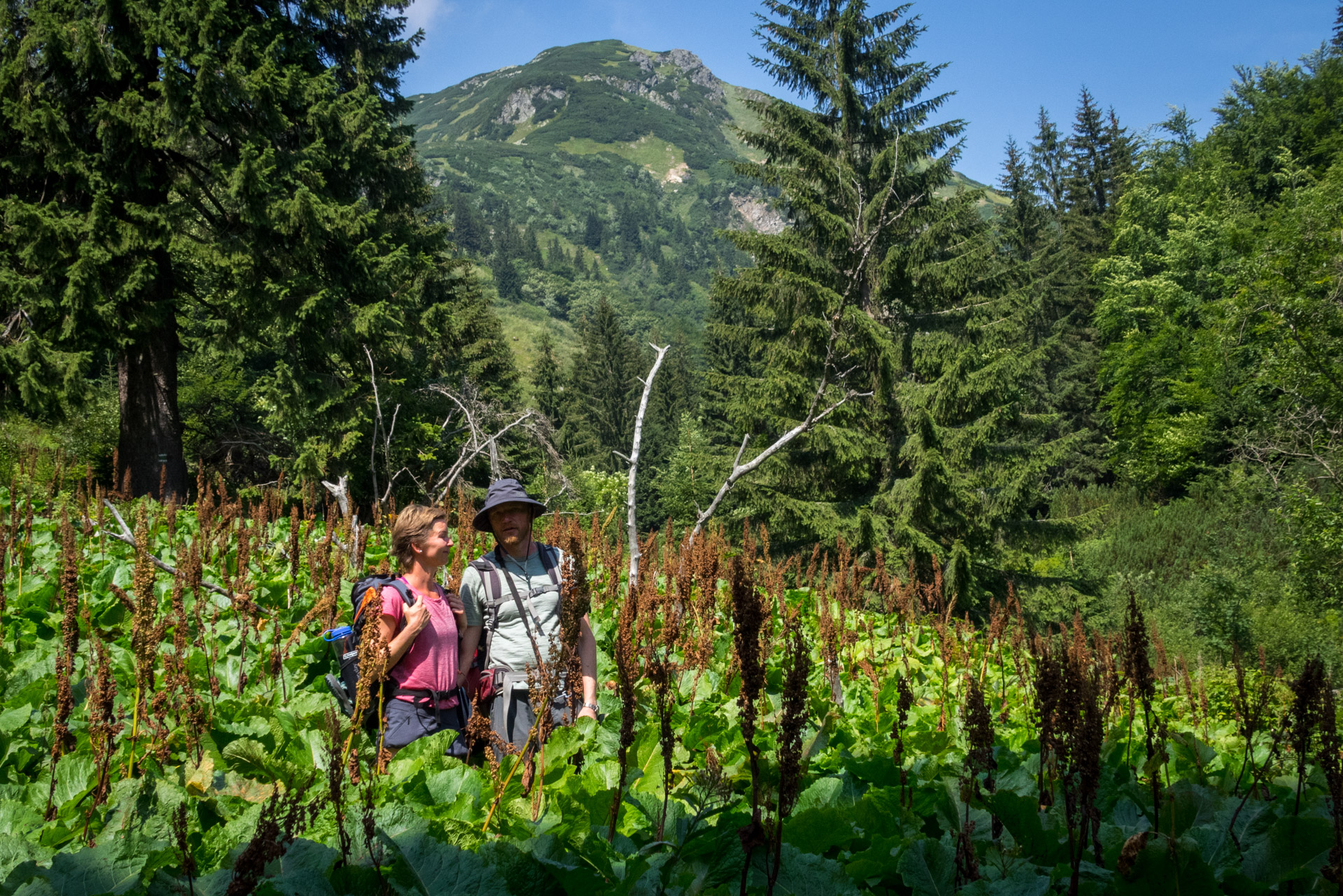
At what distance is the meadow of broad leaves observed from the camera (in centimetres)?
142

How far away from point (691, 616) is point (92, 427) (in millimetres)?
15174

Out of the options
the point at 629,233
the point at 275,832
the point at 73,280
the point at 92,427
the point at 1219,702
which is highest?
the point at 629,233

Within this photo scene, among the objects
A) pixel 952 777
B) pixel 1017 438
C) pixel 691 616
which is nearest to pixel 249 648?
pixel 691 616

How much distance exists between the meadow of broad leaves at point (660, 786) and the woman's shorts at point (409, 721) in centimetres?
19

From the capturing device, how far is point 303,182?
1197 centimetres

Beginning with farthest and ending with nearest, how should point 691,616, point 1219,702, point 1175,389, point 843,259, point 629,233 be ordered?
point 629,233, point 1175,389, point 843,259, point 1219,702, point 691,616

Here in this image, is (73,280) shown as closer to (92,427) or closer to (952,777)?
(92,427)

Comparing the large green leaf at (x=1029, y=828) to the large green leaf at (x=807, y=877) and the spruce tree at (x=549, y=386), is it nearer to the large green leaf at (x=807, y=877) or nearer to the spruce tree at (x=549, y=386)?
the large green leaf at (x=807, y=877)

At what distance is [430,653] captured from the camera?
3.12m

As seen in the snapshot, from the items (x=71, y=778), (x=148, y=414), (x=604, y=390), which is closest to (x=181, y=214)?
(x=148, y=414)

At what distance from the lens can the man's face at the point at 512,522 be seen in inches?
136

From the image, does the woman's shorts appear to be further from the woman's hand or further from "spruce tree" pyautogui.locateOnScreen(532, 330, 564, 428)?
"spruce tree" pyautogui.locateOnScreen(532, 330, 564, 428)

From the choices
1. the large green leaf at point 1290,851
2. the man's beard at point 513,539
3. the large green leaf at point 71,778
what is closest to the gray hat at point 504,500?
the man's beard at point 513,539

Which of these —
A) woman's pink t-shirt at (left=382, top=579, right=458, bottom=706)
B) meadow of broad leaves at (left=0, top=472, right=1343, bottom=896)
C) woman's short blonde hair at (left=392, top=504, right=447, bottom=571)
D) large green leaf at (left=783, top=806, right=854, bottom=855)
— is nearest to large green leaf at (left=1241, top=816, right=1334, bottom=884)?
meadow of broad leaves at (left=0, top=472, right=1343, bottom=896)
